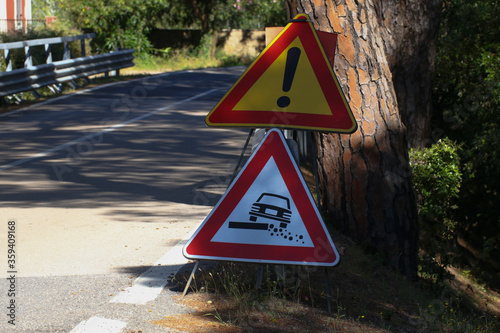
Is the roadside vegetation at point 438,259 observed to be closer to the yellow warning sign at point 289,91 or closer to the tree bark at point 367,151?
the tree bark at point 367,151

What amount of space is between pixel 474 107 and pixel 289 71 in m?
7.55

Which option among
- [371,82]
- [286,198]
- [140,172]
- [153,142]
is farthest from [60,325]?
[153,142]

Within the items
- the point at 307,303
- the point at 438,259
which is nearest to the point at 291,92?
the point at 307,303

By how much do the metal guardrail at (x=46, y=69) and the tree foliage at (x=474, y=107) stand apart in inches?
342

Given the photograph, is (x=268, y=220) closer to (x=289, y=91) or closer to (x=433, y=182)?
(x=289, y=91)

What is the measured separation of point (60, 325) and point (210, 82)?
17.7m

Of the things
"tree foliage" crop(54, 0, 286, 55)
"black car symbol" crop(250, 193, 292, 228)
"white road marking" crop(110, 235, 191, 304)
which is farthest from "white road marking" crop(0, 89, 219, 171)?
"tree foliage" crop(54, 0, 286, 55)

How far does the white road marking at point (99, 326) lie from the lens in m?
3.76

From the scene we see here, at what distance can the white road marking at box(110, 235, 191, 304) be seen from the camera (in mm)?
4297

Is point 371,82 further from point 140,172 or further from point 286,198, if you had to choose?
point 140,172

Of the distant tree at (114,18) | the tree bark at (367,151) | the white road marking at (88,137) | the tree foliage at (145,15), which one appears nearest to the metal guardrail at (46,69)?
the white road marking at (88,137)

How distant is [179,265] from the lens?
4.99 meters

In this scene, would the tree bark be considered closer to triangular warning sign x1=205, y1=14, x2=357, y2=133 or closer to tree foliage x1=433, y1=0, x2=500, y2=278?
triangular warning sign x1=205, y1=14, x2=357, y2=133

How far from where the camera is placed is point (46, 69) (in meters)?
16.6
